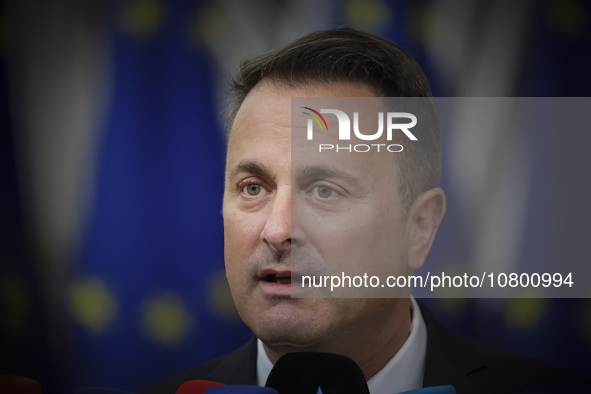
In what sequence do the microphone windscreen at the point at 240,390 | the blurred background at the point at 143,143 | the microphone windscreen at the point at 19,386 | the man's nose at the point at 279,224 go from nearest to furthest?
1. the microphone windscreen at the point at 240,390
2. the man's nose at the point at 279,224
3. the microphone windscreen at the point at 19,386
4. the blurred background at the point at 143,143

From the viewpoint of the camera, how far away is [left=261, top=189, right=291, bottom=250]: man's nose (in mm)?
1938

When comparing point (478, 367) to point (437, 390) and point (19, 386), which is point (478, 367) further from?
point (19, 386)

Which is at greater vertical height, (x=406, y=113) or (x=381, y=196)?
(x=406, y=113)

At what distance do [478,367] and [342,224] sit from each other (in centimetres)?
63

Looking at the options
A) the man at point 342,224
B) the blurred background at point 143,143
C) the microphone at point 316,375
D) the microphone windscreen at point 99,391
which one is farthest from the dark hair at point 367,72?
the microphone windscreen at point 99,391

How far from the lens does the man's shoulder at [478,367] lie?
2.00 m

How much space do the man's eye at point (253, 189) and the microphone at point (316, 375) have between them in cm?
50

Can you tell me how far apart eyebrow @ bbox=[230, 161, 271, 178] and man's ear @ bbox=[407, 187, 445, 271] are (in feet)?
1.55

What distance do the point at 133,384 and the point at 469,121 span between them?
1467 mm

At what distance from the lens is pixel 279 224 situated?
1.94 m

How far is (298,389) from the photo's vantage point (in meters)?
1.92

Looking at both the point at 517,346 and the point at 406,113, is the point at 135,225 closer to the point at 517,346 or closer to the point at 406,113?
the point at 406,113

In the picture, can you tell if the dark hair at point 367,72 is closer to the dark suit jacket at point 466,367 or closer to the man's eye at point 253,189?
the man's eye at point 253,189

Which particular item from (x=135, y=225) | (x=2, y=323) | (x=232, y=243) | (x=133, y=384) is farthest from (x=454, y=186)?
(x=2, y=323)
